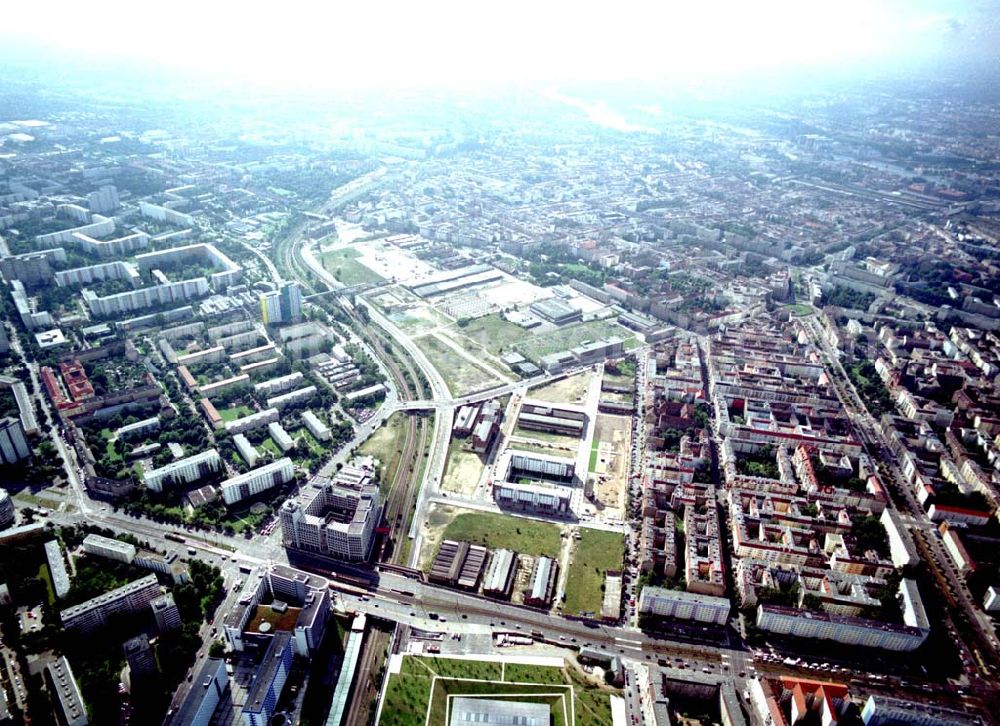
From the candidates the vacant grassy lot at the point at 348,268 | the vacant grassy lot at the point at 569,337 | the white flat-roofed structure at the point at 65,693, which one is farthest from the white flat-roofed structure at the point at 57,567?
the vacant grassy lot at the point at 348,268

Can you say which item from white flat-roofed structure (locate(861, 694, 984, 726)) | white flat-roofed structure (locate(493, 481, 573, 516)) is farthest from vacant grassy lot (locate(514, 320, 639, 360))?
white flat-roofed structure (locate(861, 694, 984, 726))

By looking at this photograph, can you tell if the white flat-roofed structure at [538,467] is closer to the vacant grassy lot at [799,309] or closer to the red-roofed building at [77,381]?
the red-roofed building at [77,381]

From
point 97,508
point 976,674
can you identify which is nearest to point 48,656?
point 97,508

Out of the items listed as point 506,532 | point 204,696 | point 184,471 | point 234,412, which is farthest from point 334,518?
point 234,412

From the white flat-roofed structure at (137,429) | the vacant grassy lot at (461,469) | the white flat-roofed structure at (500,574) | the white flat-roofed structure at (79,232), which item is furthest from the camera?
the white flat-roofed structure at (79,232)

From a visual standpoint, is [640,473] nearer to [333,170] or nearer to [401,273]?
[401,273]

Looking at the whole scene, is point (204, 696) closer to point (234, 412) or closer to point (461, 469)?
point (461, 469)
